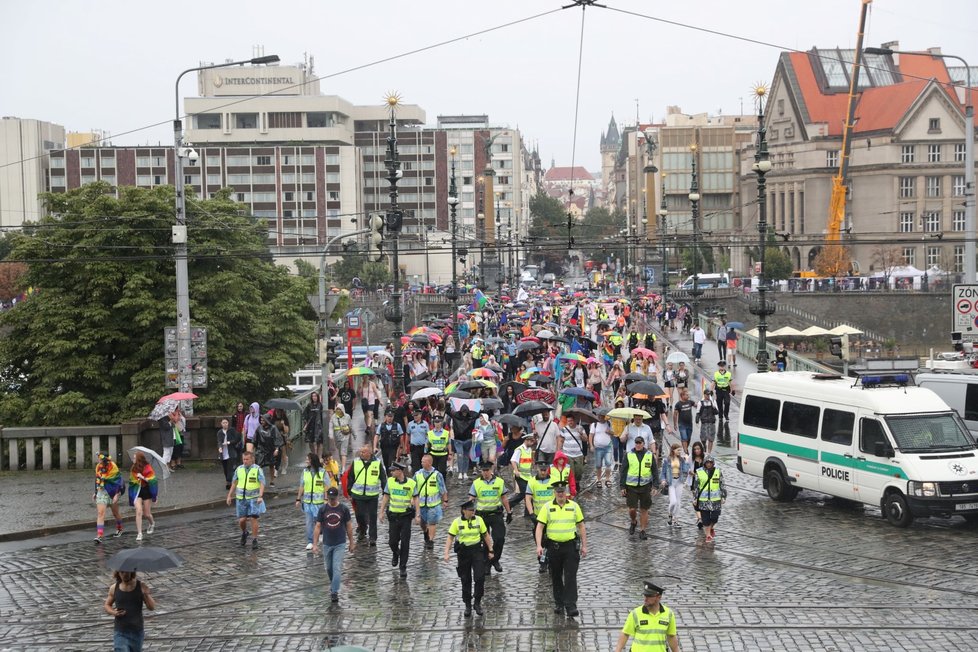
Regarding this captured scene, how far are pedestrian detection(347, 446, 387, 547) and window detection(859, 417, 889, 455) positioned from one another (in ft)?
23.8

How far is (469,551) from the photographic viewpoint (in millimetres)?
13594

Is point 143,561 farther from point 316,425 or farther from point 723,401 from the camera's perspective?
point 723,401

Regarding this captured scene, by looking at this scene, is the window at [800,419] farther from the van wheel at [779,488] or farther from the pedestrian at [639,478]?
the pedestrian at [639,478]

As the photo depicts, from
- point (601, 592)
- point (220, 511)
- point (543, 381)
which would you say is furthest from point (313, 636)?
point (543, 381)

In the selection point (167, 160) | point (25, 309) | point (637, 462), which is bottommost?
point (637, 462)

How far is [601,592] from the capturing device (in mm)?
14688

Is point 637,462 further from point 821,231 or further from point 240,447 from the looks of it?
point 821,231

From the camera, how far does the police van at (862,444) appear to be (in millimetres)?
17594

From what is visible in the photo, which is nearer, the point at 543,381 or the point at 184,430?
the point at 184,430

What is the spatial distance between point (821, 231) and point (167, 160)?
206 ft

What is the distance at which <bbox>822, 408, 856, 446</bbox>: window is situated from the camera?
19.0 m

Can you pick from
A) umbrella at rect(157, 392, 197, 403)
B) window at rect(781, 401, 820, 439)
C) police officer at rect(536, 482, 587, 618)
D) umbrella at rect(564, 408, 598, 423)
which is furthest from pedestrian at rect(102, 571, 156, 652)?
umbrella at rect(157, 392, 197, 403)

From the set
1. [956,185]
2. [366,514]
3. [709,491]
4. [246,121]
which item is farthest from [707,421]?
[246,121]

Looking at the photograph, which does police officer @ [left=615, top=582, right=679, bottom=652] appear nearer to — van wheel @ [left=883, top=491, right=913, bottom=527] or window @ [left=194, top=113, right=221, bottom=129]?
van wheel @ [left=883, top=491, right=913, bottom=527]
